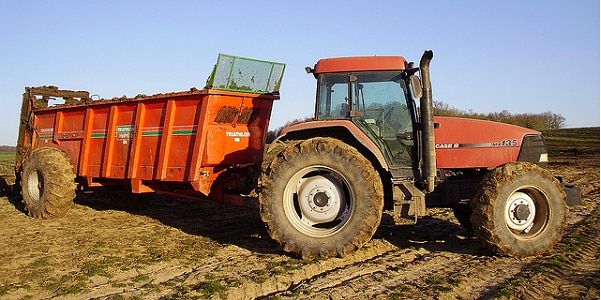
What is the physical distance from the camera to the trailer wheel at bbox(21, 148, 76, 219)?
8.70 meters

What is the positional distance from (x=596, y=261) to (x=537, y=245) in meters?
0.60

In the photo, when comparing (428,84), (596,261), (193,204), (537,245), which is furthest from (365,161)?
(193,204)

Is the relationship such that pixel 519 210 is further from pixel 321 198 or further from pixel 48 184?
pixel 48 184

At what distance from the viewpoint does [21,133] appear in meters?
10.6

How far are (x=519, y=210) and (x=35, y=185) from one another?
8.52m

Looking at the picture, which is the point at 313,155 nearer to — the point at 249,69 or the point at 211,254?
the point at 211,254

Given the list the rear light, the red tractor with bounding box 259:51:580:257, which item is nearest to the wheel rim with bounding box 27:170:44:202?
the red tractor with bounding box 259:51:580:257

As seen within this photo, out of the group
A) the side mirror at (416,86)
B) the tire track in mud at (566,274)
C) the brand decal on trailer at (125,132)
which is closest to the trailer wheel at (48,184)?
the brand decal on trailer at (125,132)

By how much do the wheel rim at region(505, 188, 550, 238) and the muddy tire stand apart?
1.57m

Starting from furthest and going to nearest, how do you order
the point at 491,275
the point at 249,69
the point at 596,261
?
the point at 249,69 → the point at 596,261 → the point at 491,275

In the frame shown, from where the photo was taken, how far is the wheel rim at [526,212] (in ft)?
18.7

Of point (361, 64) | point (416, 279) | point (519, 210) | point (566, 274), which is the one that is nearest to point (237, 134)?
point (361, 64)

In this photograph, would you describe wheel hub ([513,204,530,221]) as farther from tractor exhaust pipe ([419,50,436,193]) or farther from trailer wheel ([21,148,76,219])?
trailer wheel ([21,148,76,219])

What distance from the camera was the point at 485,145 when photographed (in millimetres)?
6273
